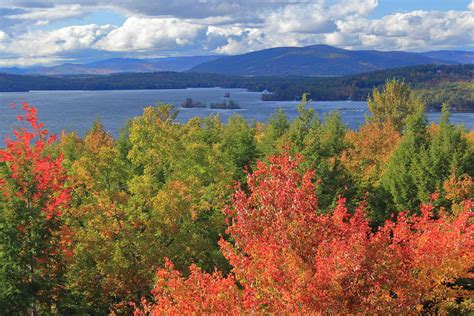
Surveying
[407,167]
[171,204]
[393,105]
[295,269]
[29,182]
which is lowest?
[407,167]

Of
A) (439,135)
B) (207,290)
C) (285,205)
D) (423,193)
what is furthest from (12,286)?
(439,135)

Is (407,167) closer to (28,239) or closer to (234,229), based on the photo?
(234,229)

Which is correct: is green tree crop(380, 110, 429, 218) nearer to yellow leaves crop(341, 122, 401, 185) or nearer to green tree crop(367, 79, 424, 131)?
yellow leaves crop(341, 122, 401, 185)

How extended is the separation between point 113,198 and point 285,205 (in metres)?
17.4

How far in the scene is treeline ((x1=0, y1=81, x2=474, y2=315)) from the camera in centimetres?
1738

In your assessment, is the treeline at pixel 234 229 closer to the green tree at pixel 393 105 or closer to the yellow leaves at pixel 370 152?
the yellow leaves at pixel 370 152

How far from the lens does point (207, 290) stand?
60.2ft

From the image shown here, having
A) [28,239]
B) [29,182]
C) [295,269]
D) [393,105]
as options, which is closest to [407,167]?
[29,182]

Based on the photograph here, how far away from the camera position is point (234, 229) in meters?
19.6

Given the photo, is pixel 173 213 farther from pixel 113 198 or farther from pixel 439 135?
pixel 439 135

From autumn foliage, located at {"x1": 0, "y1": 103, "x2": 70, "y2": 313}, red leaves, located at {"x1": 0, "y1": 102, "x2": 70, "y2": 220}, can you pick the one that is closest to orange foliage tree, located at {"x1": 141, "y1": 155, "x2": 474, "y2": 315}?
autumn foliage, located at {"x1": 0, "y1": 103, "x2": 70, "y2": 313}

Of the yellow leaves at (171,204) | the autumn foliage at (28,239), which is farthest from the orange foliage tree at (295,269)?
the yellow leaves at (171,204)

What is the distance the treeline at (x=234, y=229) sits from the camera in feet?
57.0

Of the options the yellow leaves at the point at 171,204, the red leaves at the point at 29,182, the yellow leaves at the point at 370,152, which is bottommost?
the yellow leaves at the point at 370,152
